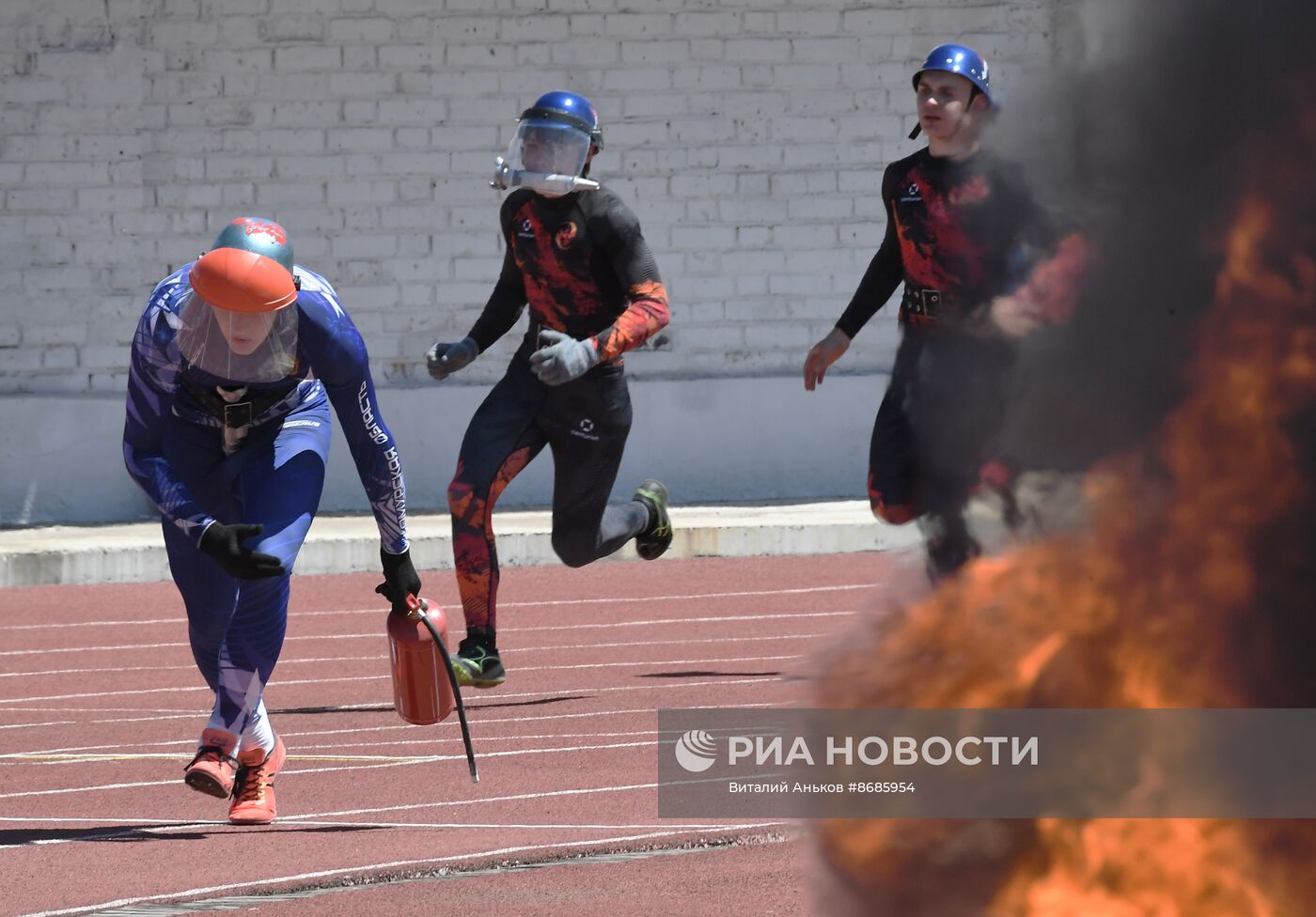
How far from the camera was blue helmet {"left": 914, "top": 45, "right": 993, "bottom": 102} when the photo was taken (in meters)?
7.40

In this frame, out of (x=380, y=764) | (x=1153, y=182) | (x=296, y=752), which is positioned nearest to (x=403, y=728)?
(x=296, y=752)

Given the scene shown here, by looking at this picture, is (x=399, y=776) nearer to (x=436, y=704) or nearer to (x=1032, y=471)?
(x=436, y=704)

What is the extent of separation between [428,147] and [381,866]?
10280 mm

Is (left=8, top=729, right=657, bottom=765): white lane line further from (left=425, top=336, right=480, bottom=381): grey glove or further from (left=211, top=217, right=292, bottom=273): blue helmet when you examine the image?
(left=211, top=217, right=292, bottom=273): blue helmet

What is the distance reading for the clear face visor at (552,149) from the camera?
26.8ft

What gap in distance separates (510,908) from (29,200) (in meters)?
10.8

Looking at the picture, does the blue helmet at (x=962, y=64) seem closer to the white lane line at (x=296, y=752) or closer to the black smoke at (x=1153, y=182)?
the white lane line at (x=296, y=752)

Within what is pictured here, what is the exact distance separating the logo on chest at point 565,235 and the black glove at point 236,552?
2552 mm

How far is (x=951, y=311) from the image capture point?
5574mm

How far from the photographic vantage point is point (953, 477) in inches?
195

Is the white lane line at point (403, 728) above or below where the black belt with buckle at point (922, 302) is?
below

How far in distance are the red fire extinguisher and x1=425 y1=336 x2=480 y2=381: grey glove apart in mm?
2089

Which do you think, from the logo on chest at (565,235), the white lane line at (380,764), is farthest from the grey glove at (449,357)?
the white lane line at (380,764)

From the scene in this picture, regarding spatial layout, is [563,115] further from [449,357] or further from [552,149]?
[449,357]
